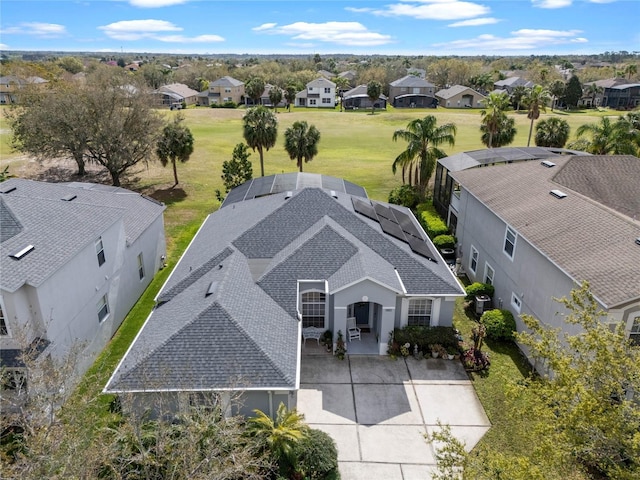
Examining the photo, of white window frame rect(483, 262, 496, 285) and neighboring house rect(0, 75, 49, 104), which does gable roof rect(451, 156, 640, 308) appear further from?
neighboring house rect(0, 75, 49, 104)

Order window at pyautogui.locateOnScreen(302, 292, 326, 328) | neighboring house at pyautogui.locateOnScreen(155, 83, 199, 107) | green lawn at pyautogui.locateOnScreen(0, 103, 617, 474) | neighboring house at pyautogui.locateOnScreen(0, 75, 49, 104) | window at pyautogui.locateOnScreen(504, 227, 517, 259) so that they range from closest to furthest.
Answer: green lawn at pyautogui.locateOnScreen(0, 103, 617, 474), window at pyautogui.locateOnScreen(302, 292, 326, 328), window at pyautogui.locateOnScreen(504, 227, 517, 259), neighboring house at pyautogui.locateOnScreen(0, 75, 49, 104), neighboring house at pyautogui.locateOnScreen(155, 83, 199, 107)

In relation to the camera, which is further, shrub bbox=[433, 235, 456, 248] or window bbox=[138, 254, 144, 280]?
shrub bbox=[433, 235, 456, 248]

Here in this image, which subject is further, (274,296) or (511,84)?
(511,84)

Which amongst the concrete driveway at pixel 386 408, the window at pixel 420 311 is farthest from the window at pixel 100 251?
the window at pixel 420 311

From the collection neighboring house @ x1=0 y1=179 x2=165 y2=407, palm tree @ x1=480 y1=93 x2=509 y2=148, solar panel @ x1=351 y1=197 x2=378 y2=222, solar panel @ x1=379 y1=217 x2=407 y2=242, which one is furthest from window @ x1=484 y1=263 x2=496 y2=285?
palm tree @ x1=480 y1=93 x2=509 y2=148

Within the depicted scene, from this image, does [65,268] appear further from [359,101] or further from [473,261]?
[359,101]

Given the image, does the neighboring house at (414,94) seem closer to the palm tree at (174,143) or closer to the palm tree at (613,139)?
the palm tree at (613,139)

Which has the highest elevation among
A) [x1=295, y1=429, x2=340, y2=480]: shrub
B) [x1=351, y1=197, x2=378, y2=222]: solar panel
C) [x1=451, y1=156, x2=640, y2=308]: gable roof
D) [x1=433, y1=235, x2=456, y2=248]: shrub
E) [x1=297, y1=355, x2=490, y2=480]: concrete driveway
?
[x1=451, y1=156, x2=640, y2=308]: gable roof

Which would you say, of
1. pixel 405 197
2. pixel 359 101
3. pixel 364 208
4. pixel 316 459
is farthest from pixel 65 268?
pixel 359 101
